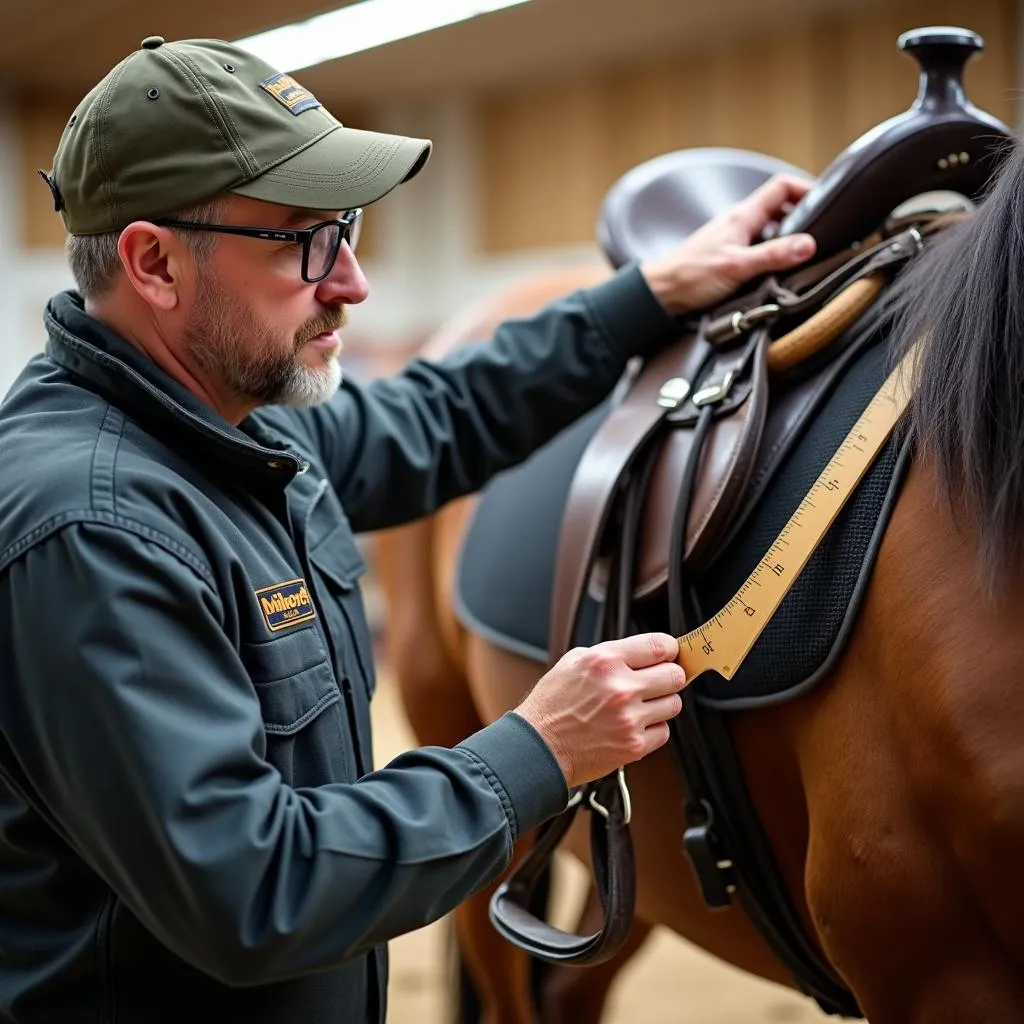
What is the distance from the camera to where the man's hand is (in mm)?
1366

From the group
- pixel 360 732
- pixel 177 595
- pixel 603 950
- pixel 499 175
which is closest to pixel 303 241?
pixel 177 595

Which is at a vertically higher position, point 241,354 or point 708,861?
point 241,354

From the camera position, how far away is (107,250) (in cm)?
104

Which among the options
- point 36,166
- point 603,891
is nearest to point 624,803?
point 603,891

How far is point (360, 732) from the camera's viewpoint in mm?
1172

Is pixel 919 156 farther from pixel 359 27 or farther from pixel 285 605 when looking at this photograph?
pixel 359 27

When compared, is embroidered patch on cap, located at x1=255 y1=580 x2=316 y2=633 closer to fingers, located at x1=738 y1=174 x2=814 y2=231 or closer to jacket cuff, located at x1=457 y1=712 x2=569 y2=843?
jacket cuff, located at x1=457 y1=712 x2=569 y2=843

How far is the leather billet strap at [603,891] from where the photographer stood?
1165 millimetres

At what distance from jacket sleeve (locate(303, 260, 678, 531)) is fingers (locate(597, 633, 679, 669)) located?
56 centimetres

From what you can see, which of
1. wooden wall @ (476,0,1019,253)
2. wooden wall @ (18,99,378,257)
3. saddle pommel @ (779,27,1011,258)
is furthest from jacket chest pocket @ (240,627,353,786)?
wooden wall @ (18,99,378,257)

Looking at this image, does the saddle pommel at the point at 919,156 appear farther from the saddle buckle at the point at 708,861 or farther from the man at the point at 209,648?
the saddle buckle at the point at 708,861

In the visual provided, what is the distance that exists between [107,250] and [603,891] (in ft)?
2.57

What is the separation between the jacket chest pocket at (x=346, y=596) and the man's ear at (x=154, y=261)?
0.29 meters

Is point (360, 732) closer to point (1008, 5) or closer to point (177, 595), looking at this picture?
point (177, 595)
